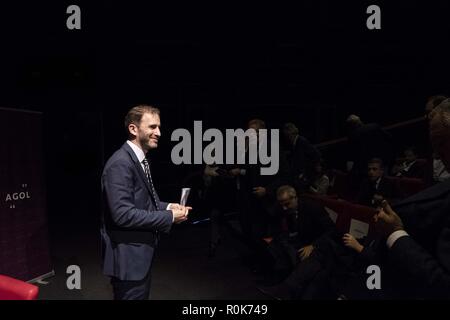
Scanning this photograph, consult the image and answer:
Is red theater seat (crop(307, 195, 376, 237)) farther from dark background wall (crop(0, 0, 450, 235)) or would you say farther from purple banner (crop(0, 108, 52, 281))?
dark background wall (crop(0, 0, 450, 235))

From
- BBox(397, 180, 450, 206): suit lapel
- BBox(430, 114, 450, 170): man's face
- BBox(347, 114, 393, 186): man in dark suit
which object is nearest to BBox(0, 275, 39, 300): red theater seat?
BBox(397, 180, 450, 206): suit lapel

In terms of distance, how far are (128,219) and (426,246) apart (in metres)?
1.31

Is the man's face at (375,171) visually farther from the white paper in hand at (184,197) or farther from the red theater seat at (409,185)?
the white paper in hand at (184,197)

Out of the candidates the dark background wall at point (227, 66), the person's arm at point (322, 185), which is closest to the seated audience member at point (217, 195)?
the person's arm at point (322, 185)

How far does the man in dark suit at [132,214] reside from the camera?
81.8 inches

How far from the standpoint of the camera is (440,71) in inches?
375

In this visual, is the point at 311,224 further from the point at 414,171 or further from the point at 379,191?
the point at 414,171

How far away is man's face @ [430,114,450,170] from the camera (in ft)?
4.54

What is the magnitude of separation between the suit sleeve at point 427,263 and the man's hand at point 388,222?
45 millimetres

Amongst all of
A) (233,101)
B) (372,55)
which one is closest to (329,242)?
(233,101)

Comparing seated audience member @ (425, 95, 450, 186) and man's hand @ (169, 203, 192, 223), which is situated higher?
seated audience member @ (425, 95, 450, 186)

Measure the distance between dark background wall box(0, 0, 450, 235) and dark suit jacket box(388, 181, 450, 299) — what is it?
7352 mm

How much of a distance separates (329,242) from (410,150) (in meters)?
3.23

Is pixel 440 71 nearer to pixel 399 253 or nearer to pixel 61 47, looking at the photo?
pixel 61 47
